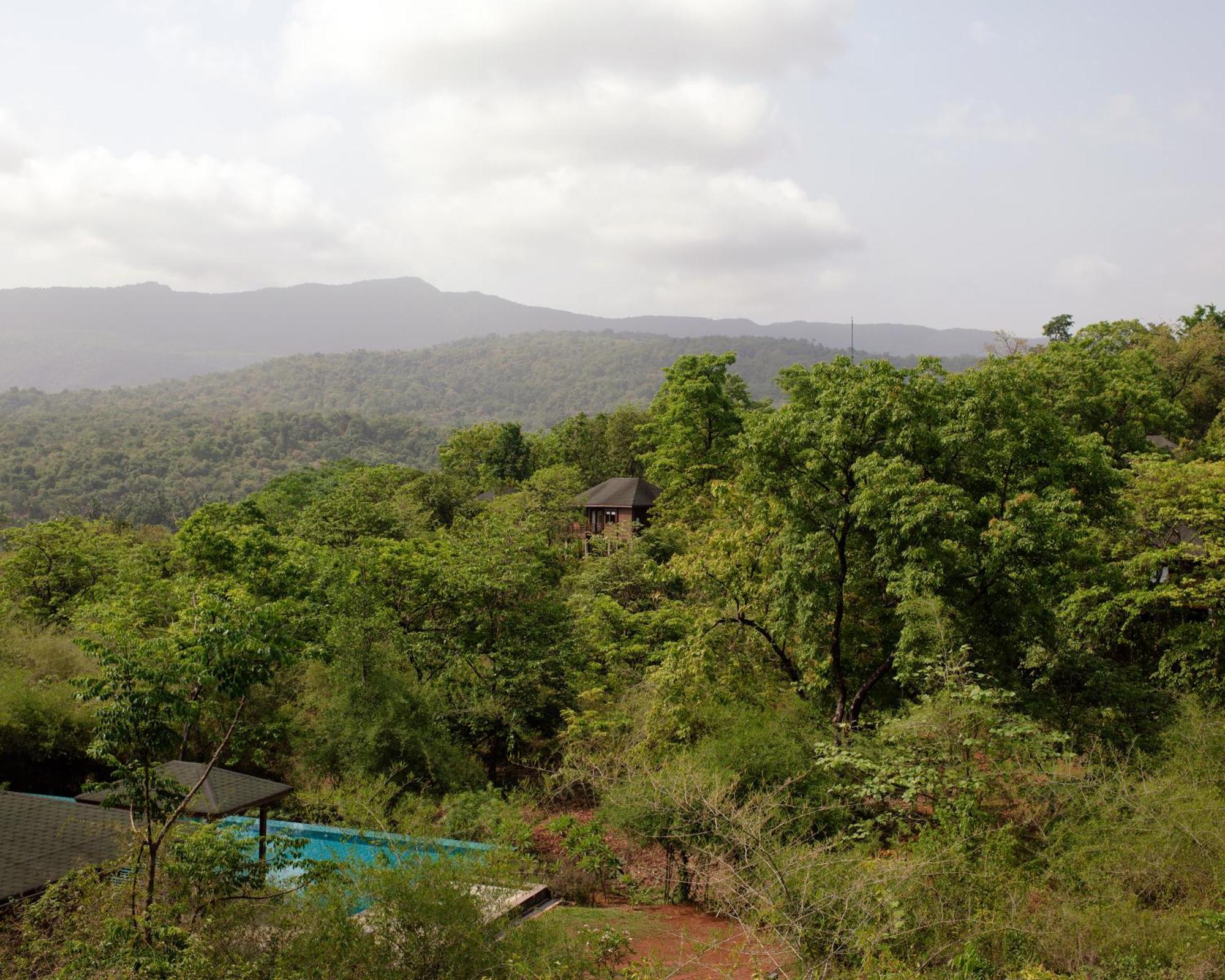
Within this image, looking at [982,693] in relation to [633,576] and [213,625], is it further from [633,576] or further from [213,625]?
[633,576]

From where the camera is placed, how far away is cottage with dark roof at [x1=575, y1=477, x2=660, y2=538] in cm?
3981

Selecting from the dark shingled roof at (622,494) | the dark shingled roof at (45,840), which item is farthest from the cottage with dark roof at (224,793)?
the dark shingled roof at (622,494)

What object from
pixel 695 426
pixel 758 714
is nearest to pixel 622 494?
pixel 695 426

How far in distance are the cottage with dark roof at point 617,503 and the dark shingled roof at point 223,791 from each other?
1051 inches

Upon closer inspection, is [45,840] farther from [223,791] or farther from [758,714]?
[758,714]

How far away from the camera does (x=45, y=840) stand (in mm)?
9188

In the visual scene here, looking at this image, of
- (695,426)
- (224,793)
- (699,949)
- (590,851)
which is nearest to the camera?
(699,949)

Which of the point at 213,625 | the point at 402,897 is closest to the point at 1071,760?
the point at 402,897

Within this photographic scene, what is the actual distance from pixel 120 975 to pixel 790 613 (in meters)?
11.0

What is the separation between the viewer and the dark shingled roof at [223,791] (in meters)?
10.4

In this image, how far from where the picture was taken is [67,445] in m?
105

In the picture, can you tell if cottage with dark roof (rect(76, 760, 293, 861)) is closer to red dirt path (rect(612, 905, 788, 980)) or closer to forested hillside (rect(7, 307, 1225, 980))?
forested hillside (rect(7, 307, 1225, 980))

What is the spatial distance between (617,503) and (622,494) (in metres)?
0.67

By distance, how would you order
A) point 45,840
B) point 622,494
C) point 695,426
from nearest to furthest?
point 45,840
point 695,426
point 622,494
